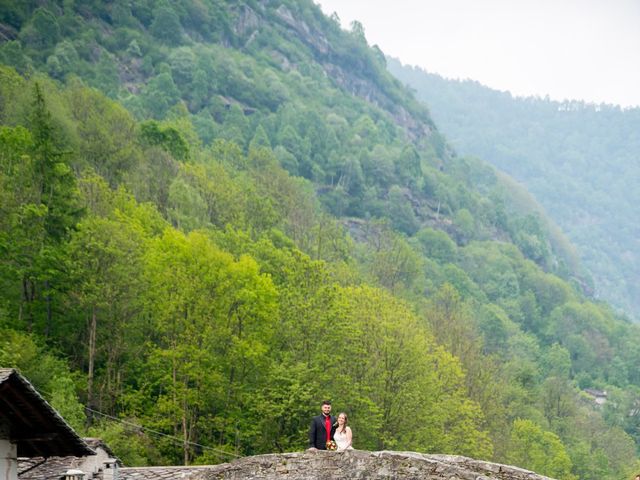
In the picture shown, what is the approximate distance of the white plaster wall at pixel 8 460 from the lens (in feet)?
70.9

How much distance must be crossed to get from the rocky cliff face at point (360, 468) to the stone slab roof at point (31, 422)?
2984 mm

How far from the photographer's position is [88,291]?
50.7 m

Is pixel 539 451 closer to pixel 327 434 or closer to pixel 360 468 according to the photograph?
pixel 327 434

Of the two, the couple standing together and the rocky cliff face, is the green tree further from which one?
the rocky cliff face

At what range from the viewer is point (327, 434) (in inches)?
955

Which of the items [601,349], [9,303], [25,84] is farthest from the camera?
[601,349]

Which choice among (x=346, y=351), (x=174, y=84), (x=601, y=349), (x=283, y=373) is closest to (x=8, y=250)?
(x=283, y=373)

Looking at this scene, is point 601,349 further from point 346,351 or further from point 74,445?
point 74,445

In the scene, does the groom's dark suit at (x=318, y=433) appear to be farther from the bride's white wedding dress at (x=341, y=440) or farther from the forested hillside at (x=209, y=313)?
the forested hillside at (x=209, y=313)

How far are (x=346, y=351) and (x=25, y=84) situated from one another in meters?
48.5

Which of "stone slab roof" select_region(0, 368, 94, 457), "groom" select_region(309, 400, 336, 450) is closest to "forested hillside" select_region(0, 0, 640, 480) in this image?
"stone slab roof" select_region(0, 368, 94, 457)

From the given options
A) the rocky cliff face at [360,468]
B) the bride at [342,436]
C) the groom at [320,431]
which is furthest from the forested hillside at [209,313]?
the rocky cliff face at [360,468]

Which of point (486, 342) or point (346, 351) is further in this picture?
point (486, 342)

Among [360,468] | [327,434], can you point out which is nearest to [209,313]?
[327,434]
